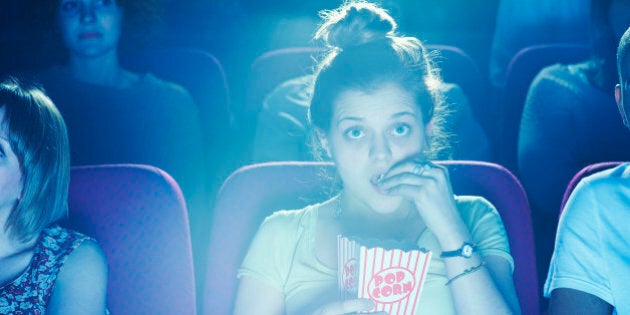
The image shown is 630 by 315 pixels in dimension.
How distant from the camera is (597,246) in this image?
1.33 meters

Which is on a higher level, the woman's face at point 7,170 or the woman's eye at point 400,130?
the woman's eye at point 400,130

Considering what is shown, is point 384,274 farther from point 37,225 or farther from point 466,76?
point 466,76

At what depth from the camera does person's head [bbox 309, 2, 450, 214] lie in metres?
1.42

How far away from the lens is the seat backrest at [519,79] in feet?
7.97

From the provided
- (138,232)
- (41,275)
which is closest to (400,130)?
(138,232)

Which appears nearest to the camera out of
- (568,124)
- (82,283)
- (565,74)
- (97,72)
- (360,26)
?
(82,283)

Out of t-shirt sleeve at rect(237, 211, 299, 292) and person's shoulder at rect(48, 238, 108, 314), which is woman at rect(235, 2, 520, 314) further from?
person's shoulder at rect(48, 238, 108, 314)

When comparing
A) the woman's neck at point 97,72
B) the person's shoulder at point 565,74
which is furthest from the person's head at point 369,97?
the woman's neck at point 97,72

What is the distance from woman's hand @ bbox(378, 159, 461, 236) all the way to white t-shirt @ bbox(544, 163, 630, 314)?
25 cm

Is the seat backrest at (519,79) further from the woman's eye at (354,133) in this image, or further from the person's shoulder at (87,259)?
the person's shoulder at (87,259)

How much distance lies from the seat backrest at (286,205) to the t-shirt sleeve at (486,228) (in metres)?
0.05

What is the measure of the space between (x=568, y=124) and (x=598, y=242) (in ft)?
2.83

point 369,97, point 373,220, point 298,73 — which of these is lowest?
point 373,220

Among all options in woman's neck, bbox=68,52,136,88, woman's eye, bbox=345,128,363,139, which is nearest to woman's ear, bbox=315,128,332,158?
woman's eye, bbox=345,128,363,139
